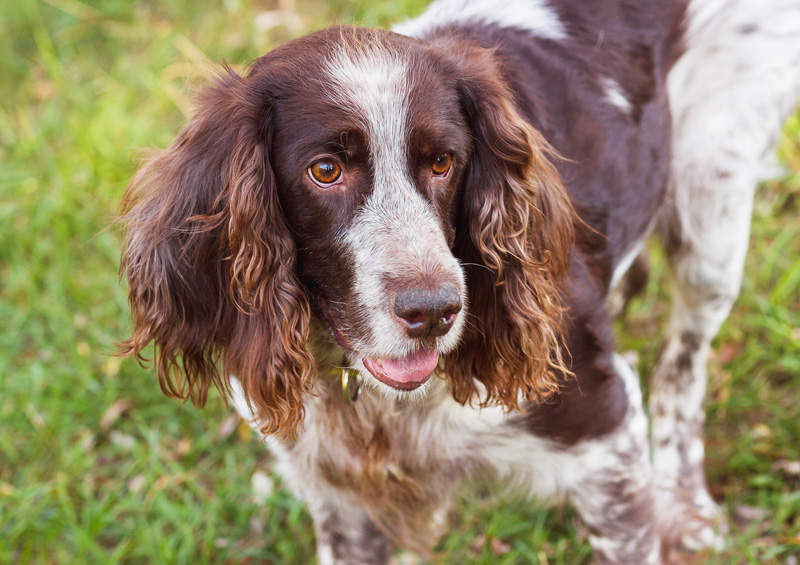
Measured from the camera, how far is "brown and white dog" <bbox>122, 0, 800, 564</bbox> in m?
2.02

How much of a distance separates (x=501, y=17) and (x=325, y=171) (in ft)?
3.24

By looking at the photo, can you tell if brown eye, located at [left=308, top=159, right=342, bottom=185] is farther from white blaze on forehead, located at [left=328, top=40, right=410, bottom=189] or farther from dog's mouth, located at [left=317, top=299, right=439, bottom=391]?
dog's mouth, located at [left=317, top=299, right=439, bottom=391]

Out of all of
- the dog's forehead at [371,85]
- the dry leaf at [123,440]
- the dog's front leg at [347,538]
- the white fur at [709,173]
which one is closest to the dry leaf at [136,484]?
the dry leaf at [123,440]

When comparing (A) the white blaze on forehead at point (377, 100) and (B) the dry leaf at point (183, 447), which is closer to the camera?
(A) the white blaze on forehead at point (377, 100)

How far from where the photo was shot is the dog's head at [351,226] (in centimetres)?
200

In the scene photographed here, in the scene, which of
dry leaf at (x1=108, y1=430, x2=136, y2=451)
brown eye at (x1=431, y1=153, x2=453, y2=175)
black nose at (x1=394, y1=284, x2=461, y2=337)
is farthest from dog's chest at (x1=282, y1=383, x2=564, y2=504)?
dry leaf at (x1=108, y1=430, x2=136, y2=451)

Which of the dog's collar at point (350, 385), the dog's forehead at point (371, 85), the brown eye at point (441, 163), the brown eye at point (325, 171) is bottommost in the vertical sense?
the dog's collar at point (350, 385)

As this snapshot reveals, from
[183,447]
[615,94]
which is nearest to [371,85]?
[615,94]

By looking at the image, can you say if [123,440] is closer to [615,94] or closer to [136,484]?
[136,484]

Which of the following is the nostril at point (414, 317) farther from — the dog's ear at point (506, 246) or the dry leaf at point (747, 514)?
the dry leaf at point (747, 514)

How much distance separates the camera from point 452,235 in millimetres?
2189

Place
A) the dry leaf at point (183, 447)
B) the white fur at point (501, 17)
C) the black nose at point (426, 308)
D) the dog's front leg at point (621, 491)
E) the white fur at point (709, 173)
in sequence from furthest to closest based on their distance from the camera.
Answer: the dry leaf at point (183, 447) → the white fur at point (709, 173) → the white fur at point (501, 17) → the dog's front leg at point (621, 491) → the black nose at point (426, 308)

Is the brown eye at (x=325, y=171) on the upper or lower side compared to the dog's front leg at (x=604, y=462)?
upper

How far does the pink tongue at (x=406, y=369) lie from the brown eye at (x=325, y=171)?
389 mm
